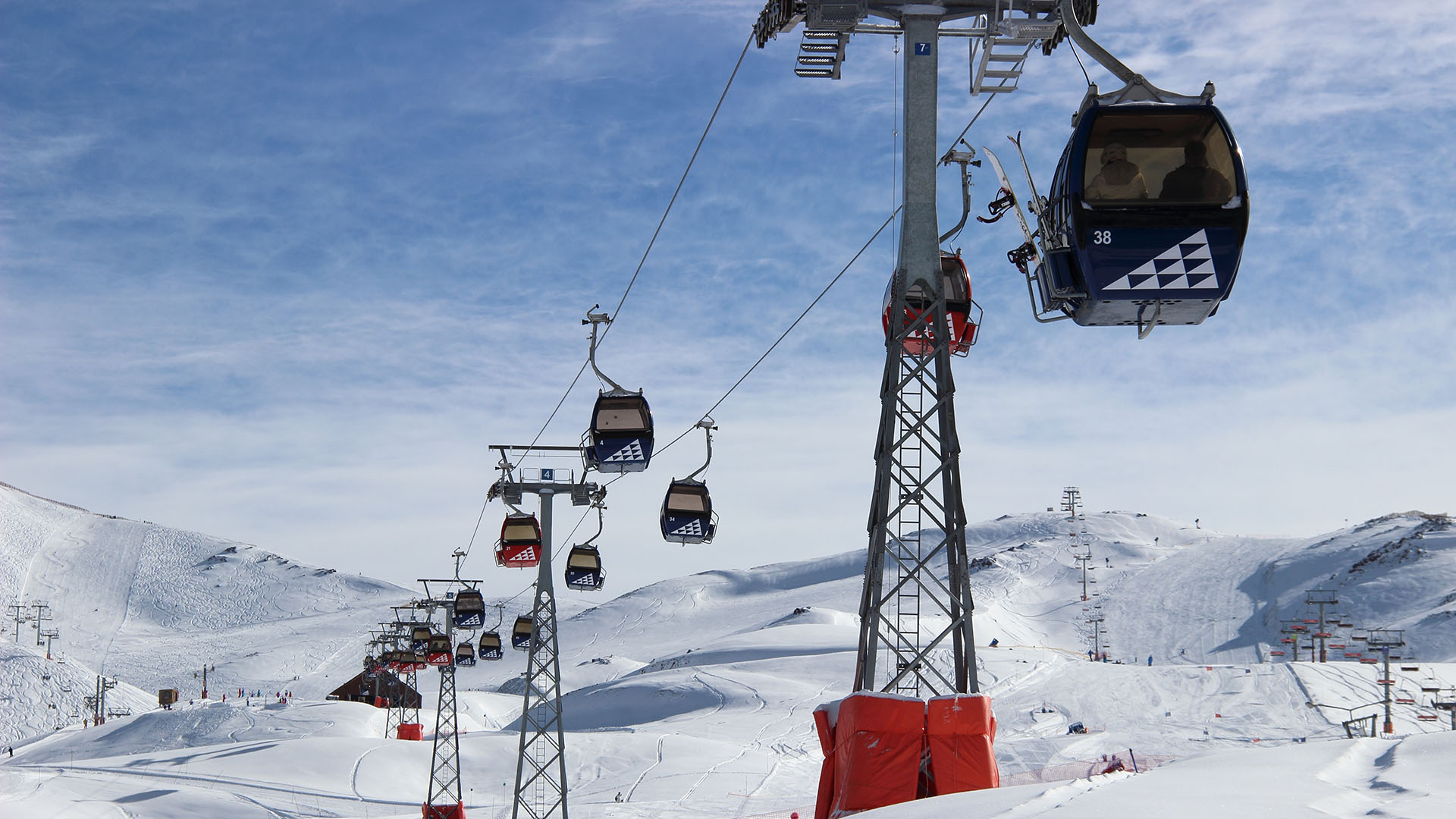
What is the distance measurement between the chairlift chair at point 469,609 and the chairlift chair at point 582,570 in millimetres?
14926

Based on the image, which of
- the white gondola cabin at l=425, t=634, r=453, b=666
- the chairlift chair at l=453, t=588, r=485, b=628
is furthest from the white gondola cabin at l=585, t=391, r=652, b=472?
the white gondola cabin at l=425, t=634, r=453, b=666

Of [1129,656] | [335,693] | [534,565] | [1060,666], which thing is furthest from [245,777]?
[1129,656]

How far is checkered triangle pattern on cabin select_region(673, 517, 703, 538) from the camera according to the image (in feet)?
78.3

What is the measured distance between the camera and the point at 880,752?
11.3 metres

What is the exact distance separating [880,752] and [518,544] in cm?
2194

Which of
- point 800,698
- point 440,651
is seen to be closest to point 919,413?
point 440,651

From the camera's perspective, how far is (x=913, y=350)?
12945 millimetres

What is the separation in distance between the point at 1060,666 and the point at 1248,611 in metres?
41.8

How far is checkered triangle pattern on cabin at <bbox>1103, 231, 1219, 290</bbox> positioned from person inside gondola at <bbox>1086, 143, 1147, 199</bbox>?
0.44 m

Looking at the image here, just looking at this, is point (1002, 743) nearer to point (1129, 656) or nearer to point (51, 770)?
point (51, 770)

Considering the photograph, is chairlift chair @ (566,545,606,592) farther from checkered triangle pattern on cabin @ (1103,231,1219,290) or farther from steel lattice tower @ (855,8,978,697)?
checkered triangle pattern on cabin @ (1103,231,1219,290)

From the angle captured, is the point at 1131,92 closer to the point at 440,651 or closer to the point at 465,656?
the point at 440,651

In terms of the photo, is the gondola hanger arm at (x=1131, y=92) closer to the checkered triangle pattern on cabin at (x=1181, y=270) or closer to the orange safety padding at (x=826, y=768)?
the checkered triangle pattern on cabin at (x=1181, y=270)

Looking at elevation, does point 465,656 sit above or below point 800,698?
above
